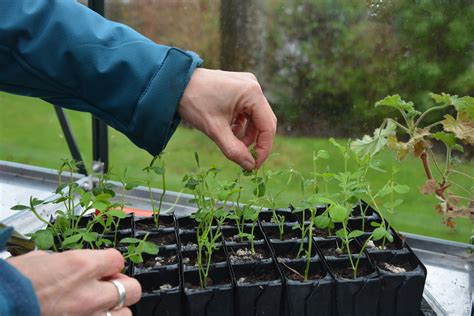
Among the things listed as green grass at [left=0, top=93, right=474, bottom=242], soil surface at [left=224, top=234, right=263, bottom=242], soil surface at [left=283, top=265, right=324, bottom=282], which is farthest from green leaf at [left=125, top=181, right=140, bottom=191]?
green grass at [left=0, top=93, right=474, bottom=242]

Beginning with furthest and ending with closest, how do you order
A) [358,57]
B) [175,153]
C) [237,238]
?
[175,153] → [358,57] → [237,238]

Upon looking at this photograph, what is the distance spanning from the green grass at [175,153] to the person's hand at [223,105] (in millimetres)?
677

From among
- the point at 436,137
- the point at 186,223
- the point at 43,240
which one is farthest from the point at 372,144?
the point at 43,240

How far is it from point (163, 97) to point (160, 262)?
322 millimetres

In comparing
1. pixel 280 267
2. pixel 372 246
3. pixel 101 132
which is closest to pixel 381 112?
pixel 372 246

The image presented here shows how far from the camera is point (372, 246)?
0.97 meters

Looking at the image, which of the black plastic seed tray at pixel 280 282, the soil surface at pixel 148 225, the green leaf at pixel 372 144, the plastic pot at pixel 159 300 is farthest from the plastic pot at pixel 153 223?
the green leaf at pixel 372 144

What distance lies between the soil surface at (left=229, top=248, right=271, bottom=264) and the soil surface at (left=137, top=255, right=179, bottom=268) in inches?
4.3

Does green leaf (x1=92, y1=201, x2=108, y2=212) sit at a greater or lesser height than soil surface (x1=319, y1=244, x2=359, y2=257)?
greater

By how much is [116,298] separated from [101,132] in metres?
1.11

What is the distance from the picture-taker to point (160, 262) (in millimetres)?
896

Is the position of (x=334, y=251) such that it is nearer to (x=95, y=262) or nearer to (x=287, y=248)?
(x=287, y=248)

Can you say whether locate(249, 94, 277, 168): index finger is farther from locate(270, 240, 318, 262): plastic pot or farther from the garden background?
the garden background

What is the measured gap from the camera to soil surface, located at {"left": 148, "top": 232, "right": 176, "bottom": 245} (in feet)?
3.21
